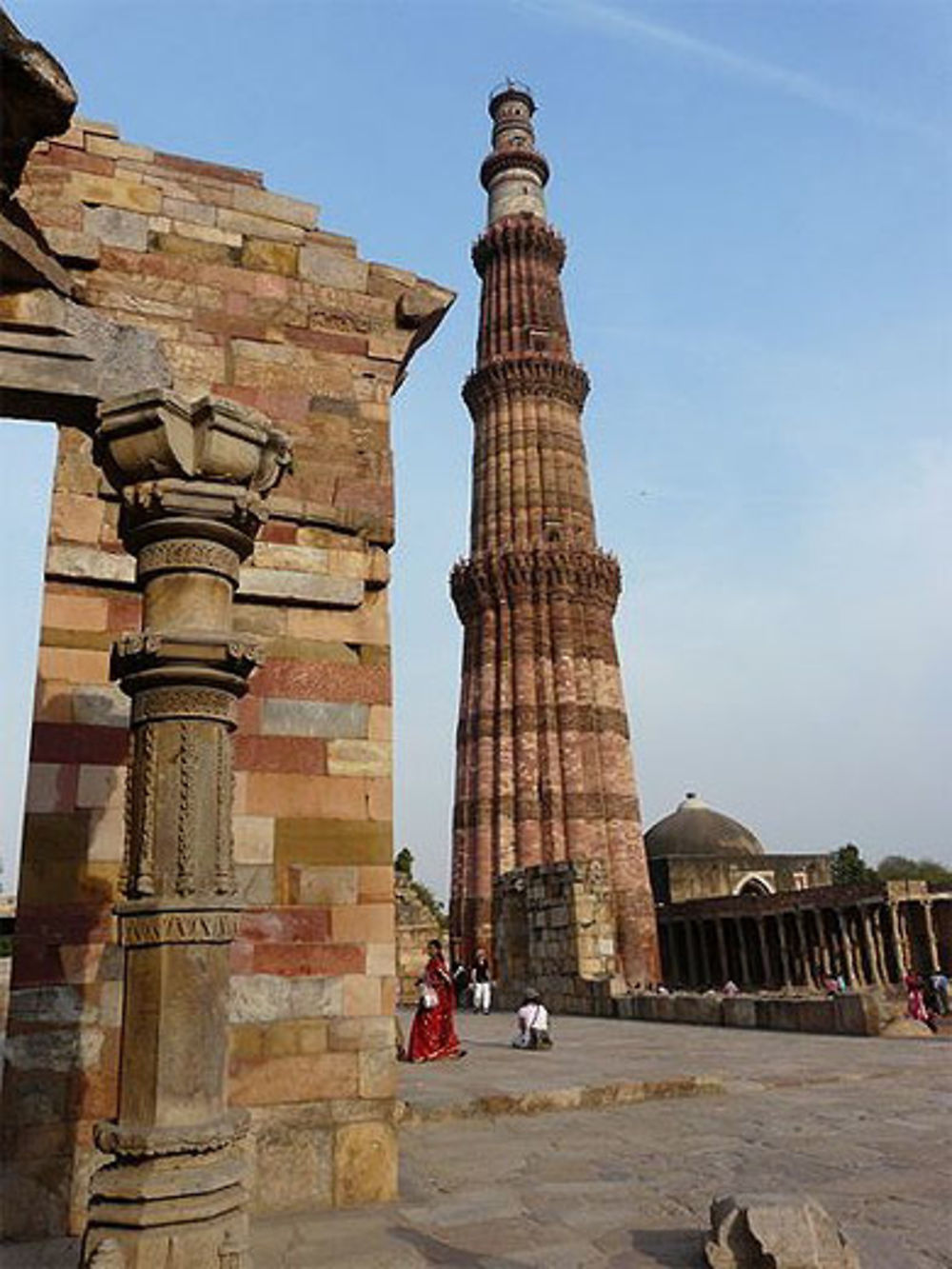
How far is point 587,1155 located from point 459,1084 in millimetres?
2608

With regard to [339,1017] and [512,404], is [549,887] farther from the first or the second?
[512,404]

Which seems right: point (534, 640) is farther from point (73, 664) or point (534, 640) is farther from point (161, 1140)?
point (161, 1140)

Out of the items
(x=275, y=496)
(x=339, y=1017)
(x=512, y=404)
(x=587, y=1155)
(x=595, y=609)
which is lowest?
(x=587, y=1155)

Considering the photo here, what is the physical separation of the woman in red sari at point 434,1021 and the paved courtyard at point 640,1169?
1145 millimetres

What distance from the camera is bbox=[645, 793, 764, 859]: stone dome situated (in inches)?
1474

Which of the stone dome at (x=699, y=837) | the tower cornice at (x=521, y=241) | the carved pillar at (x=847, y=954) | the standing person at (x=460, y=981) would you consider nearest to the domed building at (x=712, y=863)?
the stone dome at (x=699, y=837)

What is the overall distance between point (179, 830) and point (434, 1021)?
7.72 m

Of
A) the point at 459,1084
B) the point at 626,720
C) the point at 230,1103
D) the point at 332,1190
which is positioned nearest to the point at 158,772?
the point at 230,1103

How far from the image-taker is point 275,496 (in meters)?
5.22

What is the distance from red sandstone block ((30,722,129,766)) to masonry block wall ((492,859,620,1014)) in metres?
12.5

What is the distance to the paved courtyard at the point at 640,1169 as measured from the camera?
3338 millimetres

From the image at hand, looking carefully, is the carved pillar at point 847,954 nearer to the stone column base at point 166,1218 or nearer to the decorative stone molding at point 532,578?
the decorative stone molding at point 532,578

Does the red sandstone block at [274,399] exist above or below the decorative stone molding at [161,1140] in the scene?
above

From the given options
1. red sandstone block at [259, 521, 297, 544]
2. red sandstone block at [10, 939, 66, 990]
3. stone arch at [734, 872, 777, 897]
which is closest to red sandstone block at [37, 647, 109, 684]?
red sandstone block at [259, 521, 297, 544]
